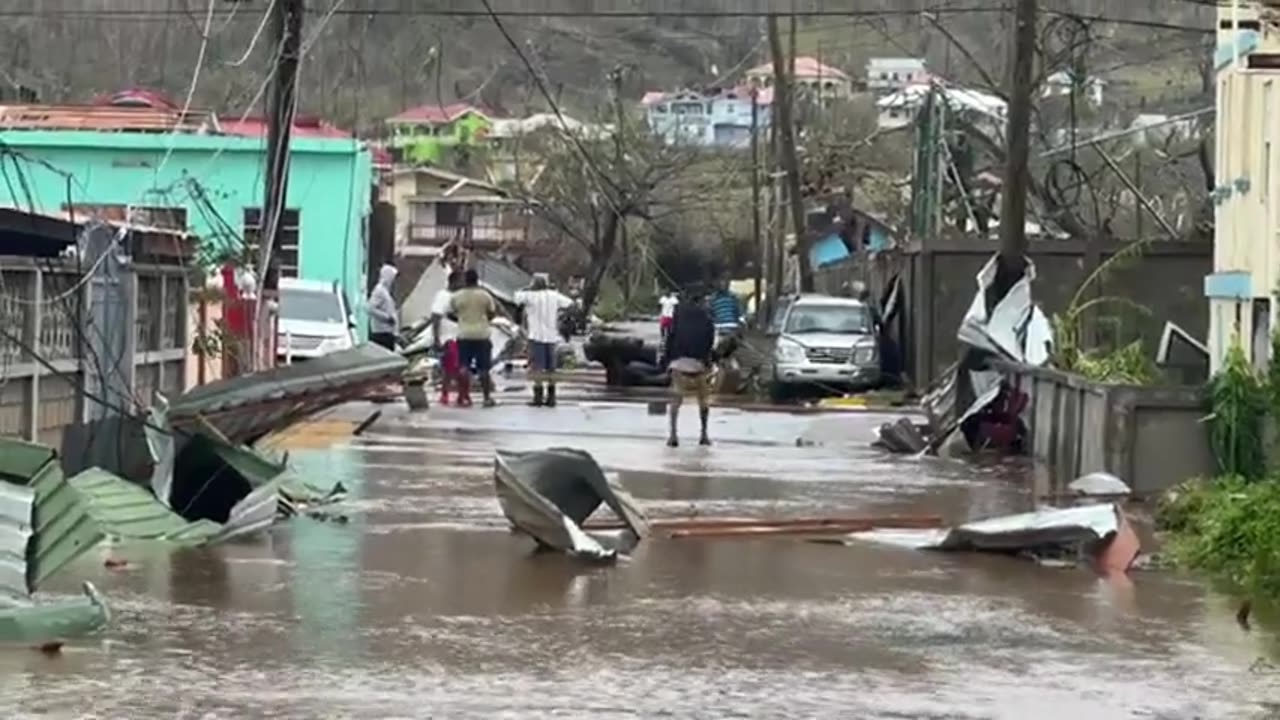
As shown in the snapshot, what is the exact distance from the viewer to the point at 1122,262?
3191 cm

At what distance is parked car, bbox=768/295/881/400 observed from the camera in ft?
124

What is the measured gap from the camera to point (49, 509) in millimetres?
13477

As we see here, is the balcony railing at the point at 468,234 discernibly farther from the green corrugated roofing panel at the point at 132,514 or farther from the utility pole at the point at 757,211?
the green corrugated roofing panel at the point at 132,514

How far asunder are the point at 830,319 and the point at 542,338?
9.30 metres

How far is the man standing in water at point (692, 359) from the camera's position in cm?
2575

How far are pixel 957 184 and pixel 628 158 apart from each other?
27.6 meters

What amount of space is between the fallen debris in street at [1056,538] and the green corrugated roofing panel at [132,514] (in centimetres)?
449

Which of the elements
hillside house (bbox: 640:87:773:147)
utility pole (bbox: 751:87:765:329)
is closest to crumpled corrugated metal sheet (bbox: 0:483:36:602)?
utility pole (bbox: 751:87:765:329)

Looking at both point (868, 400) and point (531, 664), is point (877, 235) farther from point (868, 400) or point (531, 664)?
point (531, 664)

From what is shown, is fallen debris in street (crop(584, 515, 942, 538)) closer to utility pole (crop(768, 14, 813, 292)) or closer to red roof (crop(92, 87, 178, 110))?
red roof (crop(92, 87, 178, 110))

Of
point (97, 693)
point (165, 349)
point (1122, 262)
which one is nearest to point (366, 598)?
point (97, 693)

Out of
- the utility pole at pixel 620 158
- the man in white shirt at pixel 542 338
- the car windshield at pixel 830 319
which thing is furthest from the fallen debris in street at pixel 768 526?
the utility pole at pixel 620 158

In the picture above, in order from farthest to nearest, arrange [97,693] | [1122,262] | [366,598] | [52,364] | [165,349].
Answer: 1. [1122,262]
2. [165,349]
3. [52,364]
4. [366,598]
5. [97,693]

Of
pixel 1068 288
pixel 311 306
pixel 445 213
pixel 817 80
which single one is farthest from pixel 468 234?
pixel 1068 288
